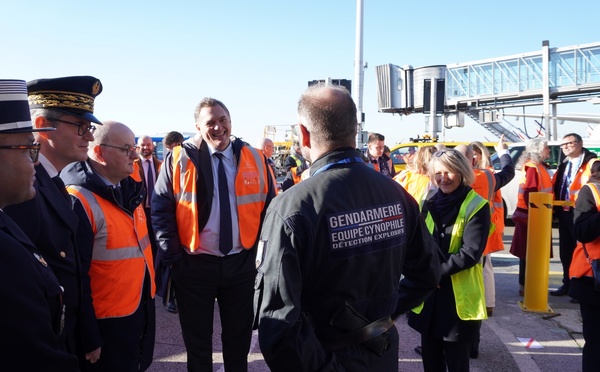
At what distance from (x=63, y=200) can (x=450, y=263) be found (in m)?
2.19

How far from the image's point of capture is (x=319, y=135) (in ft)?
6.08

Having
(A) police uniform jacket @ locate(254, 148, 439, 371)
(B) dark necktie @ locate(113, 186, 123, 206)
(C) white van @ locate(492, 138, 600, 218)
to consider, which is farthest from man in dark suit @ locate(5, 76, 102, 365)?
(C) white van @ locate(492, 138, 600, 218)

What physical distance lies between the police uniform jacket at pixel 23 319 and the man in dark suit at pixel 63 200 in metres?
0.76

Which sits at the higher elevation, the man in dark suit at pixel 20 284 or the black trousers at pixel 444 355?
the man in dark suit at pixel 20 284

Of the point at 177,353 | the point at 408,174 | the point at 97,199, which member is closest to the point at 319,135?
the point at 97,199

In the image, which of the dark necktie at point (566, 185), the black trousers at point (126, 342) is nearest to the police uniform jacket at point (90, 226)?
the black trousers at point (126, 342)

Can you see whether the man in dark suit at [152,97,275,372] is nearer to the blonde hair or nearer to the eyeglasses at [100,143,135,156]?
the eyeglasses at [100,143,135,156]

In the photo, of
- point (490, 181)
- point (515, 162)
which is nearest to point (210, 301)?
point (490, 181)

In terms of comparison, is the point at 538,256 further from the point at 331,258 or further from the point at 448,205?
the point at 331,258

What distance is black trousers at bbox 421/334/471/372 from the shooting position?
9.94 ft

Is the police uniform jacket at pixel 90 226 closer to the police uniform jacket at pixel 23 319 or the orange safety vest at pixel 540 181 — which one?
the police uniform jacket at pixel 23 319

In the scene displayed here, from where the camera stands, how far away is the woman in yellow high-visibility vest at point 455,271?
3.00 meters

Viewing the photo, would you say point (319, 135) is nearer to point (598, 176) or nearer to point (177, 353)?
point (598, 176)

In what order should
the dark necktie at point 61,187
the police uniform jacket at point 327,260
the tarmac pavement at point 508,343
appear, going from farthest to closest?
the tarmac pavement at point 508,343 → the dark necktie at point 61,187 → the police uniform jacket at point 327,260
